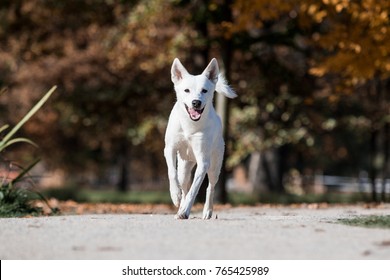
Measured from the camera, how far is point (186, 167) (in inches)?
421

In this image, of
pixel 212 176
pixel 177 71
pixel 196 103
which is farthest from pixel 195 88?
pixel 212 176

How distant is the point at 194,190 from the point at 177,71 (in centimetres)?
151

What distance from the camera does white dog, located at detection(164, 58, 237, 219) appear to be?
32.5 ft

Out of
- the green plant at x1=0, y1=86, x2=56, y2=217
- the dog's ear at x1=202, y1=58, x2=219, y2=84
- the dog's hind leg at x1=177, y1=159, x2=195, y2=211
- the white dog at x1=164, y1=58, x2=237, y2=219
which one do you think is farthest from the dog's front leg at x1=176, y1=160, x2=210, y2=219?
the green plant at x1=0, y1=86, x2=56, y2=217

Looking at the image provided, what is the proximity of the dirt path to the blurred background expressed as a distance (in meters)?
5.31

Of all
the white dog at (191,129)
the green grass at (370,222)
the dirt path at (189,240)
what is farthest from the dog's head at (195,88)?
the green grass at (370,222)

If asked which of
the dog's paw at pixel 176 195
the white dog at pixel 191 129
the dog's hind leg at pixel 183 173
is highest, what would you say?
the white dog at pixel 191 129

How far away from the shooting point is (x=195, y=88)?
995 cm

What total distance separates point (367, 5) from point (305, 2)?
57.7 inches

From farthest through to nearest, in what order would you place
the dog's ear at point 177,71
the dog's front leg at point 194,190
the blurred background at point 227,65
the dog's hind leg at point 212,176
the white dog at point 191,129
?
1. the blurred background at point 227,65
2. the dog's hind leg at point 212,176
3. the dog's ear at point 177,71
4. the white dog at point 191,129
5. the dog's front leg at point 194,190

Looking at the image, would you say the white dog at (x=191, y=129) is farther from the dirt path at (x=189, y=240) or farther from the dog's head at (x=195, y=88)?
the dirt path at (x=189, y=240)

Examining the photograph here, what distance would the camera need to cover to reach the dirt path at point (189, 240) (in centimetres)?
735

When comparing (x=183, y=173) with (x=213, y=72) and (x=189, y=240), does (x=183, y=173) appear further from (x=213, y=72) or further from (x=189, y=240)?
(x=189, y=240)
